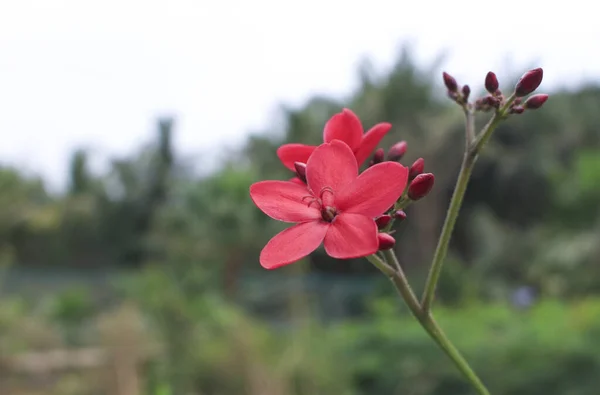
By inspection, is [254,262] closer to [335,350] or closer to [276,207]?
[335,350]

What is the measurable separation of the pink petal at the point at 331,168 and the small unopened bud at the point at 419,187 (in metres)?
0.11

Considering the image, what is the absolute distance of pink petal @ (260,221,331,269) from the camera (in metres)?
0.88

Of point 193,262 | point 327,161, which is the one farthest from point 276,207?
point 193,262

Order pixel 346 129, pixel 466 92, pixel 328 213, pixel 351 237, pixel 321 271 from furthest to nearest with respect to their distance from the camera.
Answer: pixel 321 271, pixel 466 92, pixel 346 129, pixel 328 213, pixel 351 237

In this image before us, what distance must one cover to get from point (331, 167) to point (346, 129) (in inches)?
5.3

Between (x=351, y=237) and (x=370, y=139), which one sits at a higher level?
(x=370, y=139)

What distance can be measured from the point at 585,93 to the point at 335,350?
2216cm

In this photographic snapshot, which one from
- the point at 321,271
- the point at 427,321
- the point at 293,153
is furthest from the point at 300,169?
the point at 321,271

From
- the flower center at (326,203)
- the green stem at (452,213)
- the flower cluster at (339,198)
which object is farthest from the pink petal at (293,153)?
the green stem at (452,213)

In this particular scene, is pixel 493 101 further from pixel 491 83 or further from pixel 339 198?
pixel 339 198

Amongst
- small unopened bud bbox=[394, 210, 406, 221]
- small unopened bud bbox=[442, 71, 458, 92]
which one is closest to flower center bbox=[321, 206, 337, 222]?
small unopened bud bbox=[394, 210, 406, 221]

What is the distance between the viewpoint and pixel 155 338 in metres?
8.67

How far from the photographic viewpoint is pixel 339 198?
991 mm

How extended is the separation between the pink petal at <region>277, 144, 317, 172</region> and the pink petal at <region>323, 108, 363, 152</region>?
0.05 meters
